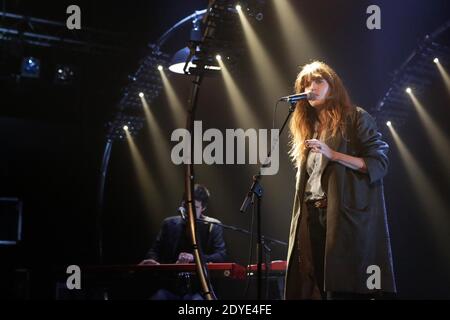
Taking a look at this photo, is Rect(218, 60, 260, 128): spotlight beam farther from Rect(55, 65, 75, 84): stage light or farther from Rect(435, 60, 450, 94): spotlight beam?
Rect(55, 65, 75, 84): stage light

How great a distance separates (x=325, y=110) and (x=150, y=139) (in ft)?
19.7

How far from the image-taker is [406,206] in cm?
690

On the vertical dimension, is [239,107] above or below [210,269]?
above

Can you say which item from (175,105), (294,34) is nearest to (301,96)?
(294,34)

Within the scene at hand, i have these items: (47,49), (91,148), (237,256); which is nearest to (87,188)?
(91,148)

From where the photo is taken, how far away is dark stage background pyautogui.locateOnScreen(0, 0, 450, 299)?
627cm

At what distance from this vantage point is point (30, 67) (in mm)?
8625

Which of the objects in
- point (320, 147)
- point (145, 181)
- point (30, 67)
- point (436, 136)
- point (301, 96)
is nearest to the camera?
point (320, 147)

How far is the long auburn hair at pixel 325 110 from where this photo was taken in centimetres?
342

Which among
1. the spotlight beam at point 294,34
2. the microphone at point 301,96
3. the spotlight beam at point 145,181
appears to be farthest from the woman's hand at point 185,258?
the spotlight beam at point 145,181

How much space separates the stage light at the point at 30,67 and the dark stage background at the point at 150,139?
0.12m

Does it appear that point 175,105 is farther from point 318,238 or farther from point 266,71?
point 318,238
